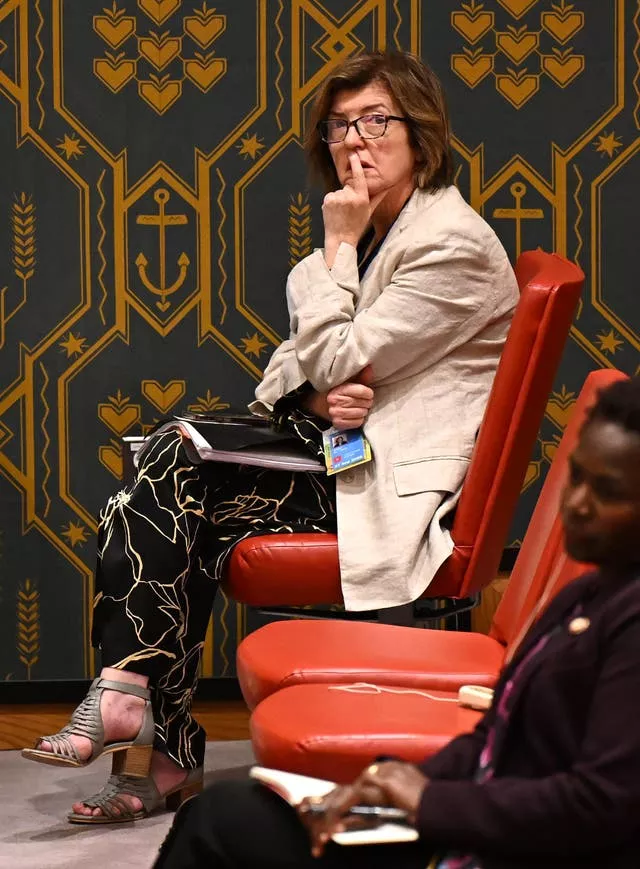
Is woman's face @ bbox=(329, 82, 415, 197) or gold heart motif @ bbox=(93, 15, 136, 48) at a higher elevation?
gold heart motif @ bbox=(93, 15, 136, 48)

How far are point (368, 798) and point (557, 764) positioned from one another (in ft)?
0.53

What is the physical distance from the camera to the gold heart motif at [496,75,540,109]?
344cm

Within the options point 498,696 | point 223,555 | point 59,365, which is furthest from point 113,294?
point 498,696

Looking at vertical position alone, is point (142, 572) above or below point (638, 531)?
below

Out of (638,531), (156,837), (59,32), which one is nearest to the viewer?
(638,531)

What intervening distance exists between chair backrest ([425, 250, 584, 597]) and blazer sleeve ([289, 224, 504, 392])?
0.44 ft

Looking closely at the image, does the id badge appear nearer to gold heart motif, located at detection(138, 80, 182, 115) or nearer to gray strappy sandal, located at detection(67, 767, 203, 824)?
gray strappy sandal, located at detection(67, 767, 203, 824)

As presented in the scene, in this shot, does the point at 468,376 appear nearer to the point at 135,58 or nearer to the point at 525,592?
the point at 525,592

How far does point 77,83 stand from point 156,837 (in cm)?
190

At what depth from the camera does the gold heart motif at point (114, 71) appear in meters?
3.41

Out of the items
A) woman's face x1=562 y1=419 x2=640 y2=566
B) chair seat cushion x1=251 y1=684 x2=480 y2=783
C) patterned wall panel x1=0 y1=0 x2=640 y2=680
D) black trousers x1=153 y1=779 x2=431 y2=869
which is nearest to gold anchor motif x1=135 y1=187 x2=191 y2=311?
patterned wall panel x1=0 y1=0 x2=640 y2=680

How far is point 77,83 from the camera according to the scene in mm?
3408

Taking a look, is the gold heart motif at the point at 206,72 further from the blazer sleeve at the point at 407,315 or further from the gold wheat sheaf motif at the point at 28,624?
the gold wheat sheaf motif at the point at 28,624

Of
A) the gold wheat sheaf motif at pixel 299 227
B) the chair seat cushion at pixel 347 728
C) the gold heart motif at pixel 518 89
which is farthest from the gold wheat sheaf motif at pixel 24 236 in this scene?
the chair seat cushion at pixel 347 728
